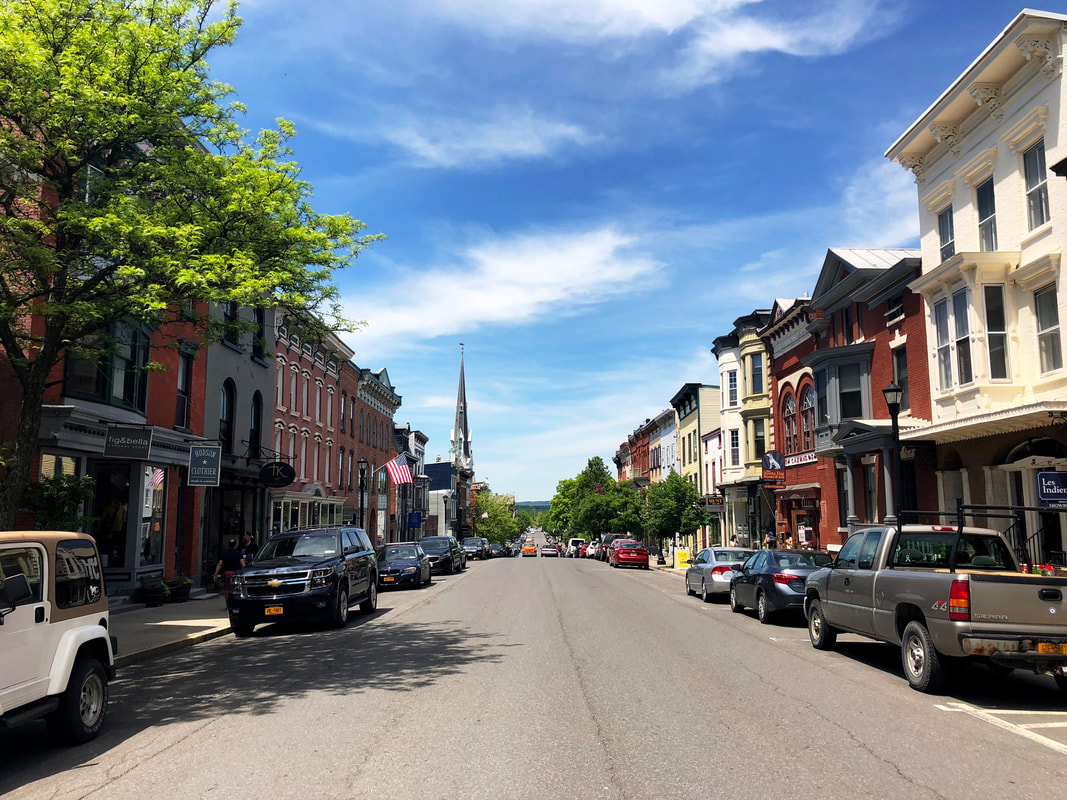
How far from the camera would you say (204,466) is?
16438mm

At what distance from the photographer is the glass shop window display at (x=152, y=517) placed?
785 inches

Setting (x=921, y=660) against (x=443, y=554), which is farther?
(x=443, y=554)

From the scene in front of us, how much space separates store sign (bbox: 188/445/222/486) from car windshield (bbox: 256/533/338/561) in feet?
6.27

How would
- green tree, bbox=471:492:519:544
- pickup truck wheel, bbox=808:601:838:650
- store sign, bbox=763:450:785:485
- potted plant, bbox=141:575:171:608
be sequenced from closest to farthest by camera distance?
pickup truck wheel, bbox=808:601:838:650 < potted plant, bbox=141:575:171:608 < store sign, bbox=763:450:785:485 < green tree, bbox=471:492:519:544

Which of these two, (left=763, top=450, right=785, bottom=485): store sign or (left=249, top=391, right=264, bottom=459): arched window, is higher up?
(left=249, top=391, right=264, bottom=459): arched window

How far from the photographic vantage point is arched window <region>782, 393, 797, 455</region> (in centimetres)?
3206

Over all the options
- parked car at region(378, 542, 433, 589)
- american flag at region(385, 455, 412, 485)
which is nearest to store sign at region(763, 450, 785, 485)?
parked car at region(378, 542, 433, 589)

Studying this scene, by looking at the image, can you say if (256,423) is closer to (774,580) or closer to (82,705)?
(774,580)

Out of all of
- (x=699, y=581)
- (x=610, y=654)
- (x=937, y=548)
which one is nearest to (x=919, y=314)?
(x=699, y=581)

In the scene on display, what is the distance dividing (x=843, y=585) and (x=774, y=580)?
4485 mm

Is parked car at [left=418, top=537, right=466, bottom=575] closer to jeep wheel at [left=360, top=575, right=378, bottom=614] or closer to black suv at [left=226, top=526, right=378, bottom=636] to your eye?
jeep wheel at [left=360, top=575, right=378, bottom=614]

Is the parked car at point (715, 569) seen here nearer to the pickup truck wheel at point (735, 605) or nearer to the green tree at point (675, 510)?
the pickup truck wheel at point (735, 605)

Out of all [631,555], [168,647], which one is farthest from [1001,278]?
[631,555]

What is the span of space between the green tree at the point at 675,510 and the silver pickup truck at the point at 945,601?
28051 mm
